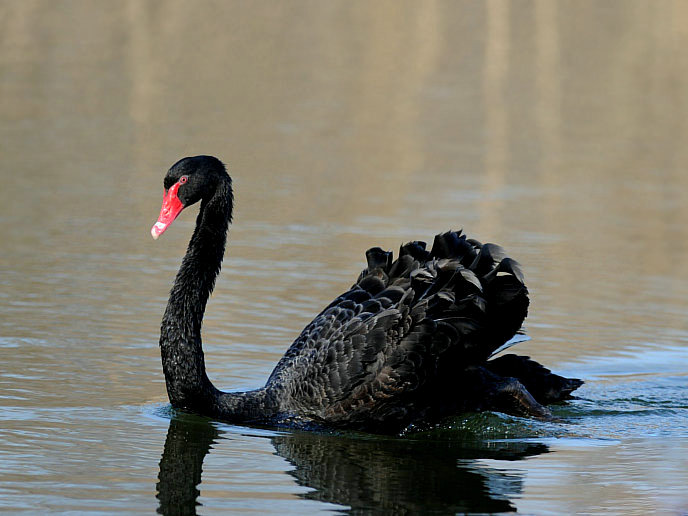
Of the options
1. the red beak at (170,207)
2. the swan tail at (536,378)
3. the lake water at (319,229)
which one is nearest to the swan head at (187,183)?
the red beak at (170,207)

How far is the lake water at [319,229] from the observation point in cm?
667

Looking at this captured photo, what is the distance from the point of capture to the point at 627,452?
7.35 metres

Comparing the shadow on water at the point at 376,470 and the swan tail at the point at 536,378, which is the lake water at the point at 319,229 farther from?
the swan tail at the point at 536,378

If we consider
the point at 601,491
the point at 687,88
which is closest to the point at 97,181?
the point at 601,491

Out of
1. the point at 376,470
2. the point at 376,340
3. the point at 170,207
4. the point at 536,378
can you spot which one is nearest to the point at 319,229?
the point at 536,378

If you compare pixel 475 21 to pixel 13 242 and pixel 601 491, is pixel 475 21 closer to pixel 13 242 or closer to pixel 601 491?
pixel 13 242

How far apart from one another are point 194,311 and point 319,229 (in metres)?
5.34

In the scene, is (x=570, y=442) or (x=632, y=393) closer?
(x=570, y=442)

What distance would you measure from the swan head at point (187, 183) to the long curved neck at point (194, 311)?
0.11 m

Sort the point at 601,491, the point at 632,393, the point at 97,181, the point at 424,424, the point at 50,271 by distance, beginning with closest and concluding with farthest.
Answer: the point at 601,491 < the point at 424,424 < the point at 632,393 < the point at 50,271 < the point at 97,181

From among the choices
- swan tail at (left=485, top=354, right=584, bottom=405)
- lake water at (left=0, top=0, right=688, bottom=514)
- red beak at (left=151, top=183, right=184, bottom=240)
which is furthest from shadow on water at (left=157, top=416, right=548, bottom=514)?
red beak at (left=151, top=183, right=184, bottom=240)

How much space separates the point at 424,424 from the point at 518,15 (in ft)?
85.6

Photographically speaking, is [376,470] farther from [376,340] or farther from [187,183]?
[187,183]

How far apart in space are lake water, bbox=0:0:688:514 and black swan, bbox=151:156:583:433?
170 millimetres
